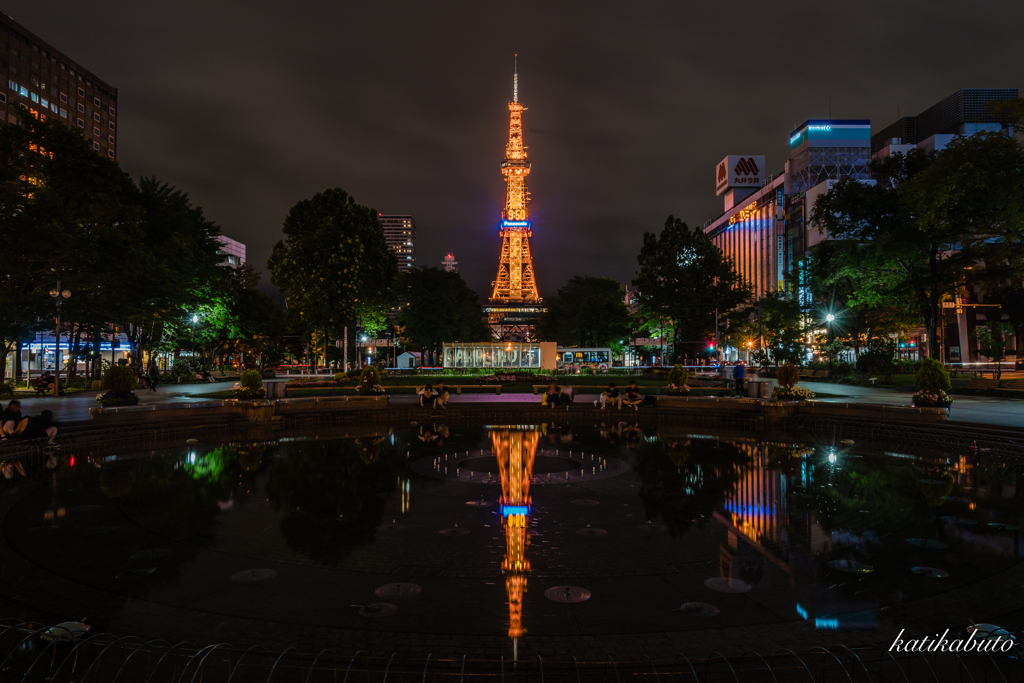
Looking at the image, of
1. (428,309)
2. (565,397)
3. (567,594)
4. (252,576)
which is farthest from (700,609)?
(428,309)

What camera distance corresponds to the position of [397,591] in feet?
19.9

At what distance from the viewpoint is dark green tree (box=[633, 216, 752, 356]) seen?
4994 centimetres

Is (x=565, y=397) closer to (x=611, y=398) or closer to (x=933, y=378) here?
(x=611, y=398)

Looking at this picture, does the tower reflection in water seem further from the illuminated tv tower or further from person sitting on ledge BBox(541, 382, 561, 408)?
the illuminated tv tower

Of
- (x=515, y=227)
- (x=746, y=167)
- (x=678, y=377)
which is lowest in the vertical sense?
(x=678, y=377)

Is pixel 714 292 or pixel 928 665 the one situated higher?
pixel 714 292

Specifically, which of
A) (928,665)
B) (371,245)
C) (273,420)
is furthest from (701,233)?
(928,665)

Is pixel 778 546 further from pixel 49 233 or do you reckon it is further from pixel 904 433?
pixel 49 233

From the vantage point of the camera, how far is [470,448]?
15594 millimetres

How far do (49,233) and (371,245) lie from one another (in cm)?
2033

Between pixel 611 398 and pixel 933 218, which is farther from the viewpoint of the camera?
pixel 933 218

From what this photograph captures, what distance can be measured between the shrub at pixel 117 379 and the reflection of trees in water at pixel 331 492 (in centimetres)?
940

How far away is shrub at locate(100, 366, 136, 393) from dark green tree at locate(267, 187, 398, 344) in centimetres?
1838

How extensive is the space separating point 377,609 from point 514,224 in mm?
116544
